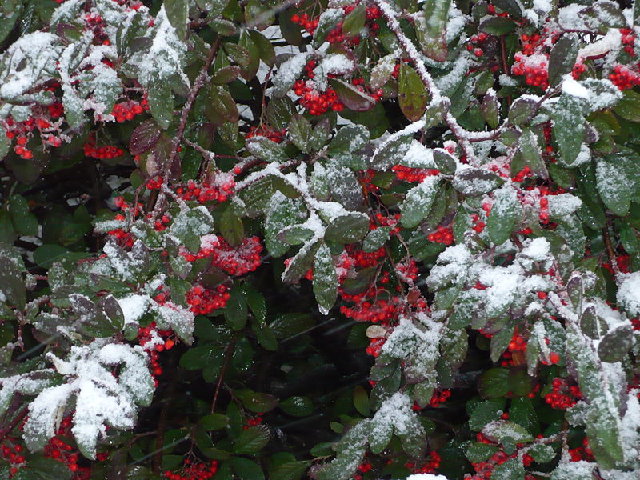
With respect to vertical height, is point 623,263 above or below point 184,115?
below

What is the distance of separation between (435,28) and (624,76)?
0.40 meters

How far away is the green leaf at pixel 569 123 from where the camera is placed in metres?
1.20

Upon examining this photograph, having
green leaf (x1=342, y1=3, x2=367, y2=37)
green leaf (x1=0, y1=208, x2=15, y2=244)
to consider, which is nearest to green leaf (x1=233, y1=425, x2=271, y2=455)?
green leaf (x1=0, y1=208, x2=15, y2=244)

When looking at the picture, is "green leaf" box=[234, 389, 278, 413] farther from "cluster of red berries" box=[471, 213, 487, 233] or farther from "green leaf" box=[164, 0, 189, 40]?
"green leaf" box=[164, 0, 189, 40]

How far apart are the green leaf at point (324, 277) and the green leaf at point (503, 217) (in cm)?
32

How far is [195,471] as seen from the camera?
192cm

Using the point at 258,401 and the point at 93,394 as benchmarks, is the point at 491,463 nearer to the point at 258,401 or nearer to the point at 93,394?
the point at 258,401

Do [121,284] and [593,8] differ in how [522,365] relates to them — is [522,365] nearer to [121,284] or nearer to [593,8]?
[593,8]

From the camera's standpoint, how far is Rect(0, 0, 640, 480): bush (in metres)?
1.23

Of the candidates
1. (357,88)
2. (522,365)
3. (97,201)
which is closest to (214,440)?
(97,201)

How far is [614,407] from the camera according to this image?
1.09 meters

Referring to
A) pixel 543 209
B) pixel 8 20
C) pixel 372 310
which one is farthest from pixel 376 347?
pixel 8 20

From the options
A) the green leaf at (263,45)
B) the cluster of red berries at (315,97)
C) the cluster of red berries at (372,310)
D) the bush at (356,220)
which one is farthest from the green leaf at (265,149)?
the cluster of red berries at (372,310)

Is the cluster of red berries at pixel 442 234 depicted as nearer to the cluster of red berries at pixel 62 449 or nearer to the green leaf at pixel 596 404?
the green leaf at pixel 596 404
